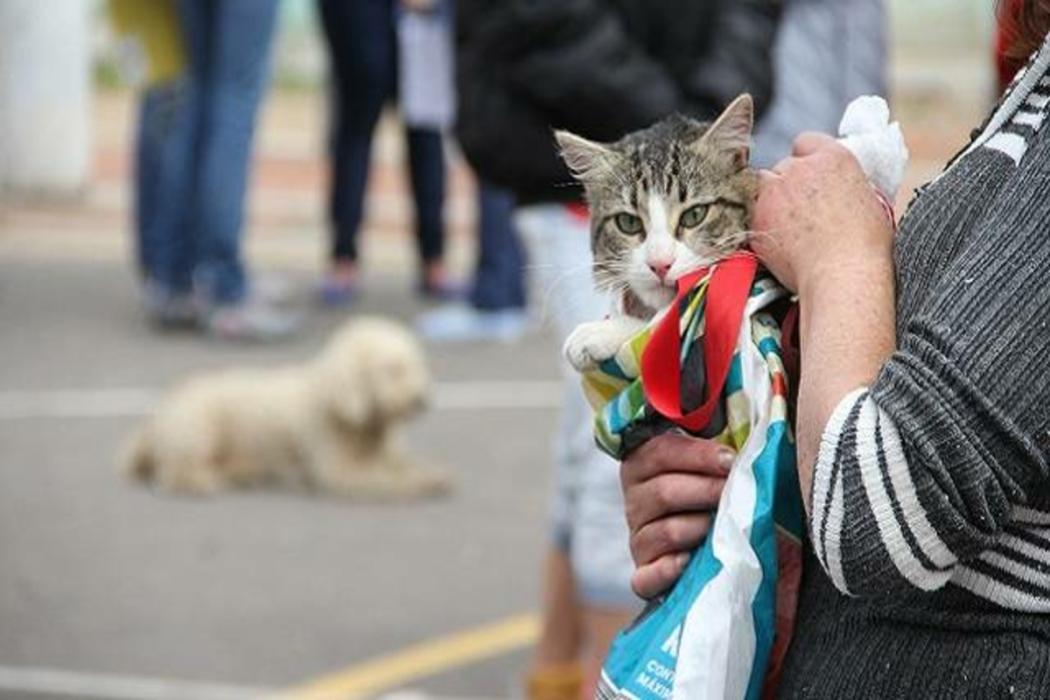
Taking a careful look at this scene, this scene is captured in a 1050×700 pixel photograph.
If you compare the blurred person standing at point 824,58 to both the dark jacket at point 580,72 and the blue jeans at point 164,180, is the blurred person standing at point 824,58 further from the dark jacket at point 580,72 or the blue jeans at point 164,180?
the blue jeans at point 164,180

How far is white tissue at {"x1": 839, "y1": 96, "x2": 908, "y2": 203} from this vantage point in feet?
7.84

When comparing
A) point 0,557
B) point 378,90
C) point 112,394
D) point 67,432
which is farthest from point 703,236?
point 378,90

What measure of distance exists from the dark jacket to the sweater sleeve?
7.23 ft

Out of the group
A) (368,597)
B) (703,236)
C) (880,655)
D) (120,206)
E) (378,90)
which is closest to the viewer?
(880,655)

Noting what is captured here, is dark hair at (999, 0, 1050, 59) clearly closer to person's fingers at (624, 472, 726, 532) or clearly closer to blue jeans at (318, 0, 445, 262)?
person's fingers at (624, 472, 726, 532)

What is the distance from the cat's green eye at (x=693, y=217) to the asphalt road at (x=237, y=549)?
3.08m

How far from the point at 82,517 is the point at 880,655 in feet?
16.9

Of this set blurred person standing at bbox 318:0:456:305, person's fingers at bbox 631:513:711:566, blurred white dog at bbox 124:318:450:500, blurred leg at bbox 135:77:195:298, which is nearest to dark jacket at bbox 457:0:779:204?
person's fingers at bbox 631:513:711:566

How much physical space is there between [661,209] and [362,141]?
796 cm

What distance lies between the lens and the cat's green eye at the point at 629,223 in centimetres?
256

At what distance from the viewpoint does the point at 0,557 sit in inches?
256

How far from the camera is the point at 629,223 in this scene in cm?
257

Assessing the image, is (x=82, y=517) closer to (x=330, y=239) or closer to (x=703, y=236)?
(x=330, y=239)

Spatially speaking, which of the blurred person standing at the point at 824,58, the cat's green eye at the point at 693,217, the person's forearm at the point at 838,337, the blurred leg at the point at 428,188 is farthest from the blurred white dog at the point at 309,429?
the person's forearm at the point at 838,337
